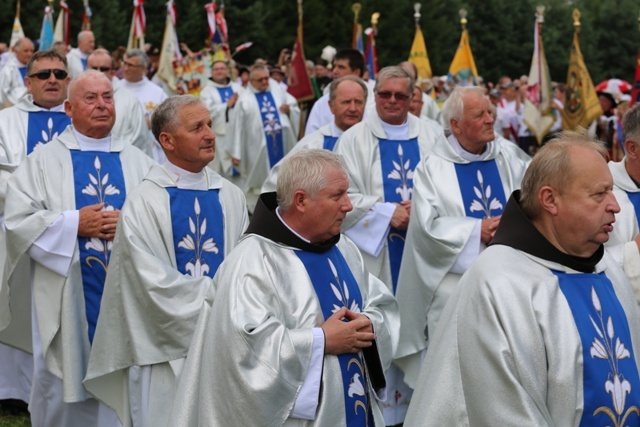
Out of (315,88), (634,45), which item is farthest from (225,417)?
(634,45)

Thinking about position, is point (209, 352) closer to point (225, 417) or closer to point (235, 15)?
point (225, 417)

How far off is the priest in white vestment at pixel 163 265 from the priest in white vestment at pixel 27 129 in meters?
1.58

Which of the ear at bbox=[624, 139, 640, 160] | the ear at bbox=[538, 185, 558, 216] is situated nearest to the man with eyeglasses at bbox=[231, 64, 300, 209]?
the ear at bbox=[624, 139, 640, 160]

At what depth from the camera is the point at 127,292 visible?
622cm

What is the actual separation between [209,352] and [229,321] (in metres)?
0.18

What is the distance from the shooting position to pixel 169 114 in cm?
630

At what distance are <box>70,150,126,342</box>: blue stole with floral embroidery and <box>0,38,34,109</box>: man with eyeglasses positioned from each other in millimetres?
6728

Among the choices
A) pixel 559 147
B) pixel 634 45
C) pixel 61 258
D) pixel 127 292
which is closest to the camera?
pixel 559 147

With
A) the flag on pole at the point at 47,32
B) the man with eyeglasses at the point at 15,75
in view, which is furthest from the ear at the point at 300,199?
the flag on pole at the point at 47,32

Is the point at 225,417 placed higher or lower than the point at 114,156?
lower

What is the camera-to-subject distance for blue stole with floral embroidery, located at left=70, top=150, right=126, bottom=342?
709 cm

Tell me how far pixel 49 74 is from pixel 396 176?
2402mm

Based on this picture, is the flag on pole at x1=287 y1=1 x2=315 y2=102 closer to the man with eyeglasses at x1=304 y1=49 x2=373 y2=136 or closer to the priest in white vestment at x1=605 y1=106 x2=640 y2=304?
the man with eyeglasses at x1=304 y1=49 x2=373 y2=136

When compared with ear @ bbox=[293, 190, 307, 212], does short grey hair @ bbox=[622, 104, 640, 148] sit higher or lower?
higher
